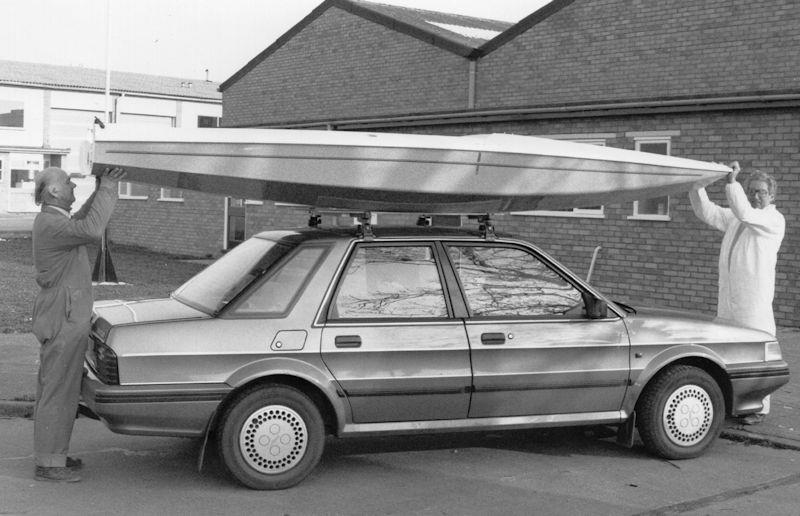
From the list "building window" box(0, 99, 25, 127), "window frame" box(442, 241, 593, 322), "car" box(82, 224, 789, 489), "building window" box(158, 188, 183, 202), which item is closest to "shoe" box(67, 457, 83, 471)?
"car" box(82, 224, 789, 489)

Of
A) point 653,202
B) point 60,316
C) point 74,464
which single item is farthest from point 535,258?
point 653,202

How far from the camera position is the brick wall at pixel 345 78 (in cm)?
2019

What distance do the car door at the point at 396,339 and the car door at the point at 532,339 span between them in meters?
0.16

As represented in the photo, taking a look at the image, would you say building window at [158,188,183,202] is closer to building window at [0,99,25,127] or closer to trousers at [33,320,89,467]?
trousers at [33,320,89,467]

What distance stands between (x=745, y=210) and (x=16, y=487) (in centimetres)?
540

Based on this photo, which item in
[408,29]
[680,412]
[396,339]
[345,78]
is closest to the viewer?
[396,339]

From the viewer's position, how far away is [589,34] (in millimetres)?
16922

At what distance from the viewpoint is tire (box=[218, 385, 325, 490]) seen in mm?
6102

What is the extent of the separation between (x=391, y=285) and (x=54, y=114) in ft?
161

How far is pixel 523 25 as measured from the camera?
59.3 ft

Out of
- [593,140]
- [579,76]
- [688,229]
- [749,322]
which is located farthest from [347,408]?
[579,76]

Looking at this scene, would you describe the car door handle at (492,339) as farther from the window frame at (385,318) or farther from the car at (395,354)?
the window frame at (385,318)

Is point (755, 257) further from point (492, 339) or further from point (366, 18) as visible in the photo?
point (366, 18)

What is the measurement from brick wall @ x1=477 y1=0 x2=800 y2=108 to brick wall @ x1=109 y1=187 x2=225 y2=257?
10334mm
